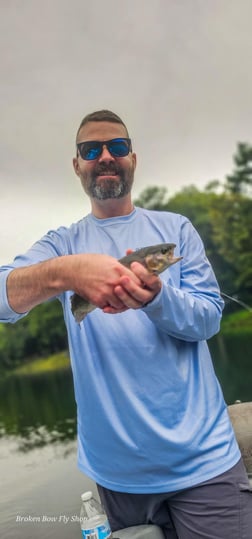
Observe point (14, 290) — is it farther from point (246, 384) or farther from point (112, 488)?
point (246, 384)

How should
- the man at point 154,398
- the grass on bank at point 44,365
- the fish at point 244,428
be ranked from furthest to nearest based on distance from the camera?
1. the grass on bank at point 44,365
2. the fish at point 244,428
3. the man at point 154,398

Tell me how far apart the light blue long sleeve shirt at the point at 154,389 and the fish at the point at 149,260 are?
99 mm

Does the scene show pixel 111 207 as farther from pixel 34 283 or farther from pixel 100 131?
pixel 34 283

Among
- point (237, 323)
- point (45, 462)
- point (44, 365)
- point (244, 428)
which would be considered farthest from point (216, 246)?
point (244, 428)

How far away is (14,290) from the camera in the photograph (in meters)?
2.01

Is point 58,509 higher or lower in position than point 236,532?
lower

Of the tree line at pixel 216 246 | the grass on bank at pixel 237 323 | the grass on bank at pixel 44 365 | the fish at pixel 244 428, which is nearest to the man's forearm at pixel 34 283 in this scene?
the fish at pixel 244 428

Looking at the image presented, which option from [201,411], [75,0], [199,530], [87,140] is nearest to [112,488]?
[199,530]

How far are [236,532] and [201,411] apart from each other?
0.55m

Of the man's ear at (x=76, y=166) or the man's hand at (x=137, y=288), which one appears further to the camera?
the man's ear at (x=76, y=166)

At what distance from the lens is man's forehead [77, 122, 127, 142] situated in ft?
8.18

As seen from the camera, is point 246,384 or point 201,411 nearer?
point 201,411

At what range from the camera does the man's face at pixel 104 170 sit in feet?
8.02

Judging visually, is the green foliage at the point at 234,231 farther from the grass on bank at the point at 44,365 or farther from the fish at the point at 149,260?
the fish at the point at 149,260
